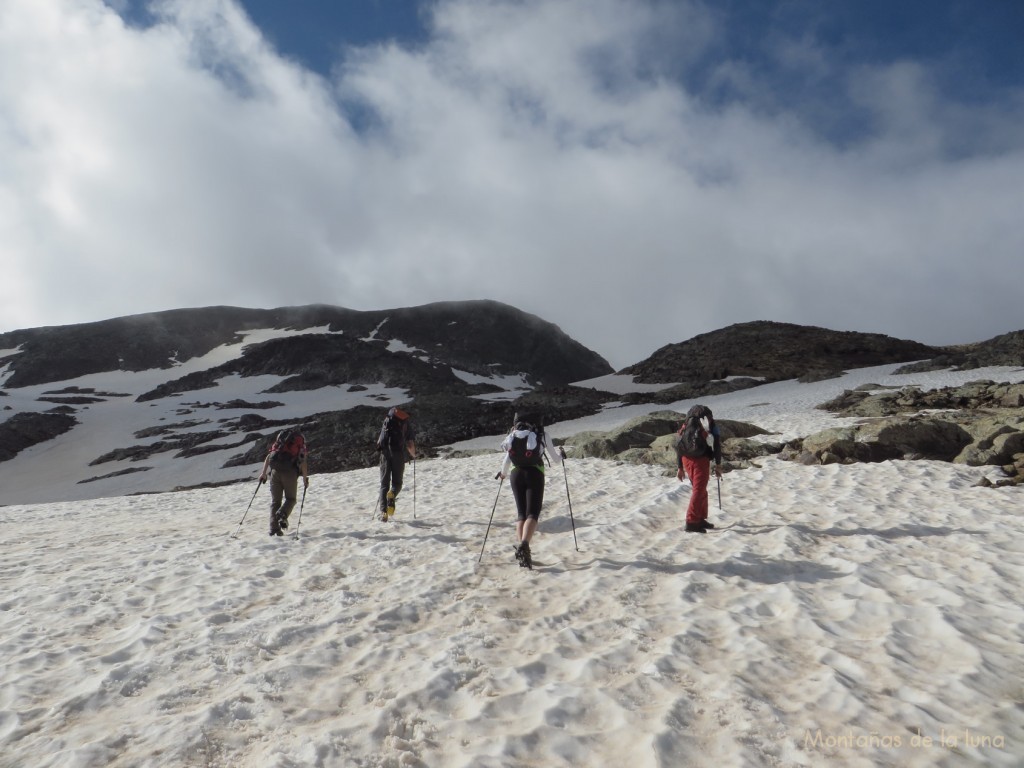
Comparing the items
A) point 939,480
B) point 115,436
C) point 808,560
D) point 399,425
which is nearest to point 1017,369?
point 939,480

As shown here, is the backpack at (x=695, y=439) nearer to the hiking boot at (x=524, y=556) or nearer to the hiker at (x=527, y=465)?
the hiker at (x=527, y=465)

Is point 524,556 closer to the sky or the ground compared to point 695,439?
closer to the ground

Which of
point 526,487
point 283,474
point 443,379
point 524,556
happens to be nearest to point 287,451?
point 283,474

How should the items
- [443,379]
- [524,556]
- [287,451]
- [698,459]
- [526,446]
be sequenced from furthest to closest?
[443,379] → [287,451] → [698,459] → [526,446] → [524,556]

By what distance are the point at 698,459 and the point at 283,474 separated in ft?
25.6

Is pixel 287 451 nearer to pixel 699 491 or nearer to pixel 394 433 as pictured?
pixel 394 433

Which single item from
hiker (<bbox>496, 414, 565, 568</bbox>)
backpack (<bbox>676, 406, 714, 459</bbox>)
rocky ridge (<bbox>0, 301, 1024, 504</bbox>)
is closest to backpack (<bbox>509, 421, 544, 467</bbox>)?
hiker (<bbox>496, 414, 565, 568</bbox>)

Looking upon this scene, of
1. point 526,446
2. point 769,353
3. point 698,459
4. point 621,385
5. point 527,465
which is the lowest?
point 698,459

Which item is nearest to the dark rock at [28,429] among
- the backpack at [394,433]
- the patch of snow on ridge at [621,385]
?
the patch of snow on ridge at [621,385]

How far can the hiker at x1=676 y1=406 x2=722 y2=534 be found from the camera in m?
9.06

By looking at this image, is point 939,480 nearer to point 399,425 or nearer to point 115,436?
point 399,425

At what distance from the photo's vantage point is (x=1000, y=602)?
5.58 m

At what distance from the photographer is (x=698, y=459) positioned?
30.2 ft

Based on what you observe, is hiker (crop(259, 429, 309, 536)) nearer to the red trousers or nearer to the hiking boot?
the hiking boot
